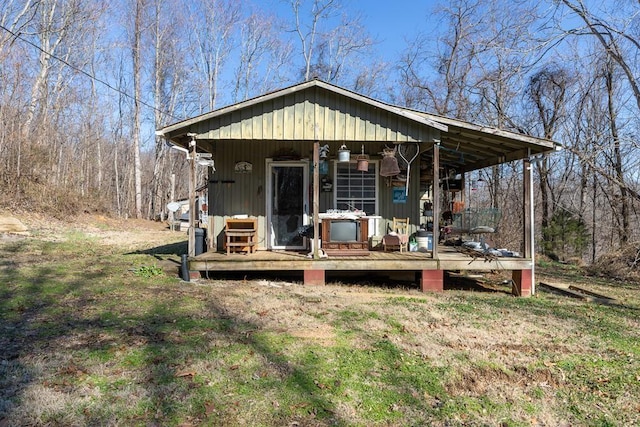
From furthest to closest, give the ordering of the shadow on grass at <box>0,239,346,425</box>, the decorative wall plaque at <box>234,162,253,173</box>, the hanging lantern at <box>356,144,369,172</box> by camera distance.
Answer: the decorative wall plaque at <box>234,162,253,173</box>
the hanging lantern at <box>356,144,369,172</box>
the shadow on grass at <box>0,239,346,425</box>

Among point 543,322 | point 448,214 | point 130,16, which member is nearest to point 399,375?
point 543,322

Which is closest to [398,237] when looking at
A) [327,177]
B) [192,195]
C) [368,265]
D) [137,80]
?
[368,265]

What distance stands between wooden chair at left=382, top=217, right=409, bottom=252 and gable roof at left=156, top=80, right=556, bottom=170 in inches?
83.5

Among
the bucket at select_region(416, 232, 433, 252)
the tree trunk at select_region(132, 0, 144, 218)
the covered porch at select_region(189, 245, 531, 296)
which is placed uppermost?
the tree trunk at select_region(132, 0, 144, 218)

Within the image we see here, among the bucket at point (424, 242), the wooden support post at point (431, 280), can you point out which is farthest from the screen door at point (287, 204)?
the wooden support post at point (431, 280)

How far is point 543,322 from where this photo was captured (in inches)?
215

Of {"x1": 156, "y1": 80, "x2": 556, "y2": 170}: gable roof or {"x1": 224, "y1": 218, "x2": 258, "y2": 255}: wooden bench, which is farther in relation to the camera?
{"x1": 224, "y1": 218, "x2": 258, "y2": 255}: wooden bench

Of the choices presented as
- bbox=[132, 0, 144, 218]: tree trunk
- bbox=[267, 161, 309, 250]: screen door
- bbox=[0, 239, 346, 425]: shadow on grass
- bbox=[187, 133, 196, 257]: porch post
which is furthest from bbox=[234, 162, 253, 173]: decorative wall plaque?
bbox=[132, 0, 144, 218]: tree trunk

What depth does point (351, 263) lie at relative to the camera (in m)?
7.23

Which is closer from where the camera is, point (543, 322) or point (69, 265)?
point (543, 322)

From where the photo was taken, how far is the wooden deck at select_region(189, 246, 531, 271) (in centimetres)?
718

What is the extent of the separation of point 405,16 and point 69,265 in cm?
1622

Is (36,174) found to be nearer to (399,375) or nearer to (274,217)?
(274,217)

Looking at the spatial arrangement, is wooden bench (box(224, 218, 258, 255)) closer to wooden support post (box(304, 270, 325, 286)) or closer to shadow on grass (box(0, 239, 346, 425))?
wooden support post (box(304, 270, 325, 286))
